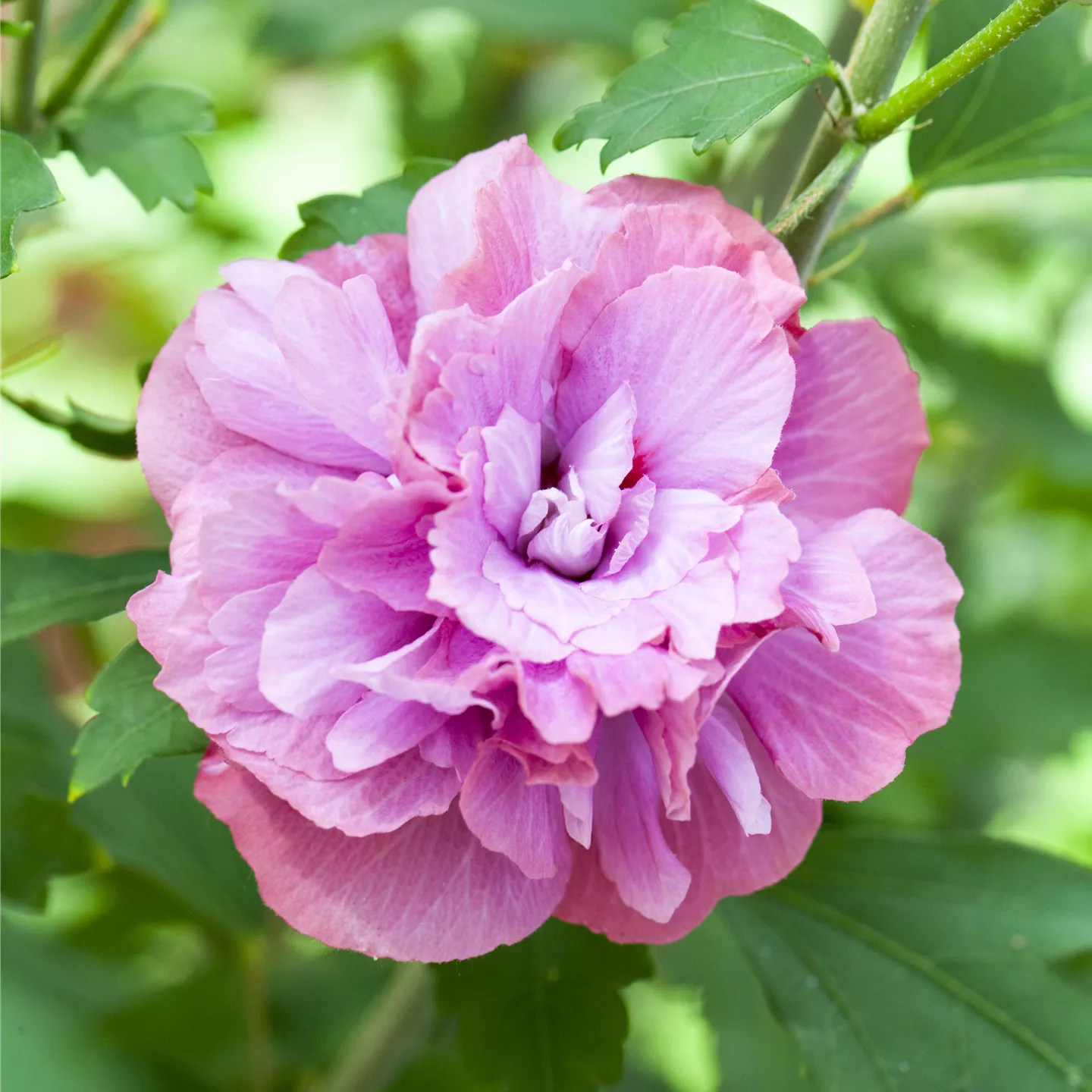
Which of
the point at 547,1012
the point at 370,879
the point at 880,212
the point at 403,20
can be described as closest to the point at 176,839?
the point at 547,1012

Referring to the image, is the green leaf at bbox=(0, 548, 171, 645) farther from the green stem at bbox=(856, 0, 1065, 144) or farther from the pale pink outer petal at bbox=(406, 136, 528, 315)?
the green stem at bbox=(856, 0, 1065, 144)

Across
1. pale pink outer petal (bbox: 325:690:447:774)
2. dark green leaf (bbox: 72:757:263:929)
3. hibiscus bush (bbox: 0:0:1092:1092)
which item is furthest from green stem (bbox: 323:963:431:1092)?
pale pink outer petal (bbox: 325:690:447:774)

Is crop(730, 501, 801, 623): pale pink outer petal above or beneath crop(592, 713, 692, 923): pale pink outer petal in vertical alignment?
above

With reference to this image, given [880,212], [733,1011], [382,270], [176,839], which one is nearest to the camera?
[382,270]

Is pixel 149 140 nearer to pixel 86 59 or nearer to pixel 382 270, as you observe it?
pixel 86 59

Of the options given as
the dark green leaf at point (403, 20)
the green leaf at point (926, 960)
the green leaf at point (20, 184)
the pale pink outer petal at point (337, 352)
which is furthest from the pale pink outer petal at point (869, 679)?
the dark green leaf at point (403, 20)

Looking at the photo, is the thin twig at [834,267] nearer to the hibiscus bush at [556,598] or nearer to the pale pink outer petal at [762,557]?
the hibiscus bush at [556,598]

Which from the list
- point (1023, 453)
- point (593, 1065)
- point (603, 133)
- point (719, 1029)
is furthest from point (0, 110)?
point (1023, 453)
